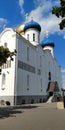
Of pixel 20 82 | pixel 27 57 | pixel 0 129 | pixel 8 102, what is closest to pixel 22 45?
pixel 27 57

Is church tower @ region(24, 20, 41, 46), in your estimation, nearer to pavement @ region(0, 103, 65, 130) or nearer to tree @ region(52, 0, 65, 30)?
pavement @ region(0, 103, 65, 130)

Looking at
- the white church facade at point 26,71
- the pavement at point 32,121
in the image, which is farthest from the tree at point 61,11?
the white church facade at point 26,71

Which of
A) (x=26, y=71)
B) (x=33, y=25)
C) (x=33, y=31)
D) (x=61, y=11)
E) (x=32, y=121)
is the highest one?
(x=33, y=25)

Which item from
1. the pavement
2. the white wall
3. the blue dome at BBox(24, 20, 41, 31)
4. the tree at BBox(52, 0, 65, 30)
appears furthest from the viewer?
the blue dome at BBox(24, 20, 41, 31)

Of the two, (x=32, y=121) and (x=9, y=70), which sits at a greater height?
(x=9, y=70)

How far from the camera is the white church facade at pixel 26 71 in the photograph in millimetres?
31906

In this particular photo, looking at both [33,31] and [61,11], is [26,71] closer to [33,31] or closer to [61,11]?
[33,31]

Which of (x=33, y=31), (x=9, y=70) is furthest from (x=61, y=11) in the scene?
(x=33, y=31)

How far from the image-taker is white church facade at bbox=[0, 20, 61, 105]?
105ft

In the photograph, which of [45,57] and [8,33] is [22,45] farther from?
[45,57]

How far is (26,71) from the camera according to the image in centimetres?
3506

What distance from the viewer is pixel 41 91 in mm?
41062

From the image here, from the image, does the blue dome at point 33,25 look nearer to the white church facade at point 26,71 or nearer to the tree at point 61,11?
the white church facade at point 26,71

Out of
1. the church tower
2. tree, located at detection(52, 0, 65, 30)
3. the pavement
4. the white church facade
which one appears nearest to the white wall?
the white church facade
